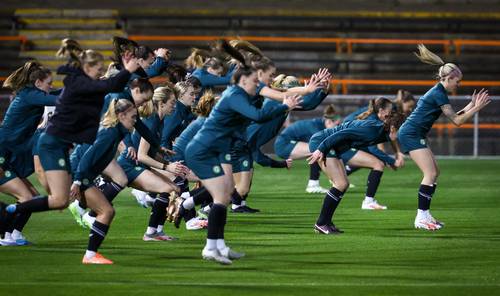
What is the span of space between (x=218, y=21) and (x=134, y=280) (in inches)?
797

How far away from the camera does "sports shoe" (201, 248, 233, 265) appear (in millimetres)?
9031

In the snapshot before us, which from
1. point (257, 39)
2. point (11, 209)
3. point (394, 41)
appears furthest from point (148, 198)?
point (394, 41)

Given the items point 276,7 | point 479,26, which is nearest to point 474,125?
point 479,26

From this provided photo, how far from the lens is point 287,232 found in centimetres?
1148

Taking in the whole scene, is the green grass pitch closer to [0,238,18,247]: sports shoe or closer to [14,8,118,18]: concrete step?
[0,238,18,247]: sports shoe

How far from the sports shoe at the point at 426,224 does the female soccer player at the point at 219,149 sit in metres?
3.09

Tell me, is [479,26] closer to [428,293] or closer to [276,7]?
[276,7]

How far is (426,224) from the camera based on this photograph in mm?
11711

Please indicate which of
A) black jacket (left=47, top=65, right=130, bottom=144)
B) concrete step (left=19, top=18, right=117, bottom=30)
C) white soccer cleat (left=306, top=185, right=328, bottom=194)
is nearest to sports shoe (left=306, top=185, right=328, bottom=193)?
white soccer cleat (left=306, top=185, right=328, bottom=194)

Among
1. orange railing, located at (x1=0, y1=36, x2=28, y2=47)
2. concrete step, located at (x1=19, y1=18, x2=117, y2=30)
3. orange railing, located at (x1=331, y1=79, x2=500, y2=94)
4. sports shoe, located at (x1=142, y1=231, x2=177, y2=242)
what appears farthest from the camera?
concrete step, located at (x1=19, y1=18, x2=117, y2=30)

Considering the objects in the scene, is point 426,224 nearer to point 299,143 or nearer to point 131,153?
point 131,153

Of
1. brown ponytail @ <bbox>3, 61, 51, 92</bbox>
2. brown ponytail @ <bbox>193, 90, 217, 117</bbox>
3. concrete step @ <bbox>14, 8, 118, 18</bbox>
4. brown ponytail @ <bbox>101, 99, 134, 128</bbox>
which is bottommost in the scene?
concrete step @ <bbox>14, 8, 118, 18</bbox>

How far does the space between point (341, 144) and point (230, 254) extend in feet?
8.52

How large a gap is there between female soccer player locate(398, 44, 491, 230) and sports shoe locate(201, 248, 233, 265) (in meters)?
3.31
